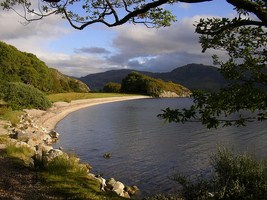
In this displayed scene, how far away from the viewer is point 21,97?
172ft

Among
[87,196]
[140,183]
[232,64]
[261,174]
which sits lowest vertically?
[140,183]

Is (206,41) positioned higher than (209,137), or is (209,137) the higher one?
(206,41)

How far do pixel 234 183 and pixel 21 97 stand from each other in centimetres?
4623

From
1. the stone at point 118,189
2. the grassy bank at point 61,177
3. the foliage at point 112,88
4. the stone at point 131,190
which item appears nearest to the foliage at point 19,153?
the grassy bank at point 61,177

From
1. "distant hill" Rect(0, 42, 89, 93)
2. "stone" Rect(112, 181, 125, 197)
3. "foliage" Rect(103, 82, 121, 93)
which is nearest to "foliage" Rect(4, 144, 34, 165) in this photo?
"stone" Rect(112, 181, 125, 197)

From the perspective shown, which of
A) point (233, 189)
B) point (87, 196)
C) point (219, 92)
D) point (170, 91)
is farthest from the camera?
point (170, 91)

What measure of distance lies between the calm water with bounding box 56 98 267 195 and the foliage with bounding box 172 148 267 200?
5.79 m

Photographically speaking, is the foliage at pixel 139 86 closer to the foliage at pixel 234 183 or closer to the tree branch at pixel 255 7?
the foliage at pixel 234 183

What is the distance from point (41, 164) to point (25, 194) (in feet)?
12.7

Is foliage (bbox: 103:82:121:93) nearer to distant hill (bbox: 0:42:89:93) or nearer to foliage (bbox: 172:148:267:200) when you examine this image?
distant hill (bbox: 0:42:89:93)

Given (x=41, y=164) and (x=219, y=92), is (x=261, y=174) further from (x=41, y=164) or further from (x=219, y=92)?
(x=41, y=164)

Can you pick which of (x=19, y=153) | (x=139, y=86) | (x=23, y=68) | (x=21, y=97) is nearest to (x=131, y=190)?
(x=19, y=153)

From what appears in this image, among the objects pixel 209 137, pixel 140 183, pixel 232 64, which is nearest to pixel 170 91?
pixel 209 137

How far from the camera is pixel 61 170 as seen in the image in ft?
49.2
